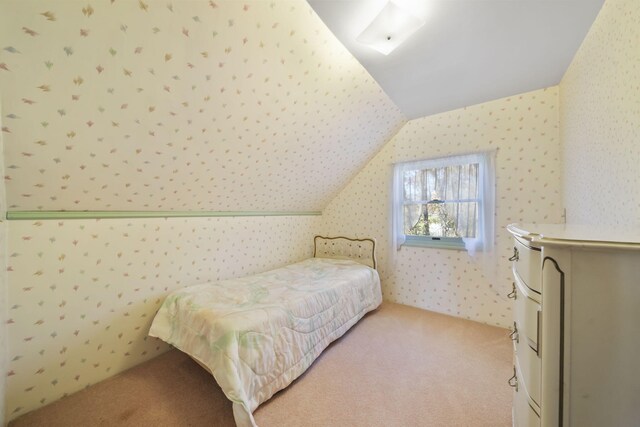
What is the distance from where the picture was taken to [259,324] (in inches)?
60.6

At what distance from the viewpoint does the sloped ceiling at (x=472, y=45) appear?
1.35 meters

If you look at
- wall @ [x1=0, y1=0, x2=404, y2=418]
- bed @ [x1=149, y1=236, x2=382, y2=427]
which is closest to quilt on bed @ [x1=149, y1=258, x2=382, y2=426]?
bed @ [x1=149, y1=236, x2=382, y2=427]

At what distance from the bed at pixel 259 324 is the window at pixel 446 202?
0.96 metres

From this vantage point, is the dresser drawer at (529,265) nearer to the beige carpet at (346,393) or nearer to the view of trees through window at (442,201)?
the beige carpet at (346,393)

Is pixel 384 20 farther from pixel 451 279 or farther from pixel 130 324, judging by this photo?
pixel 130 324

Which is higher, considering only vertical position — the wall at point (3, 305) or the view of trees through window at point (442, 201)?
the view of trees through window at point (442, 201)

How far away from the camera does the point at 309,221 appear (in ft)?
12.0

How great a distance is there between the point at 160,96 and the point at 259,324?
4.90 feet

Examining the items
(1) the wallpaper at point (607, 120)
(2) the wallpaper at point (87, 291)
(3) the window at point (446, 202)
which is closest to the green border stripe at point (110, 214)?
(2) the wallpaper at point (87, 291)

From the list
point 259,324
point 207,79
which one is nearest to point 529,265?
point 259,324

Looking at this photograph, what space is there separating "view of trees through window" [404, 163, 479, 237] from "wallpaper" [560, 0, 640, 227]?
0.81 meters

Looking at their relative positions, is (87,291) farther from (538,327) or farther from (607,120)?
(607,120)

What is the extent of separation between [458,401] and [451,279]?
1.42 metres

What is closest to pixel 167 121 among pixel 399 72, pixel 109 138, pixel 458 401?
pixel 109 138
